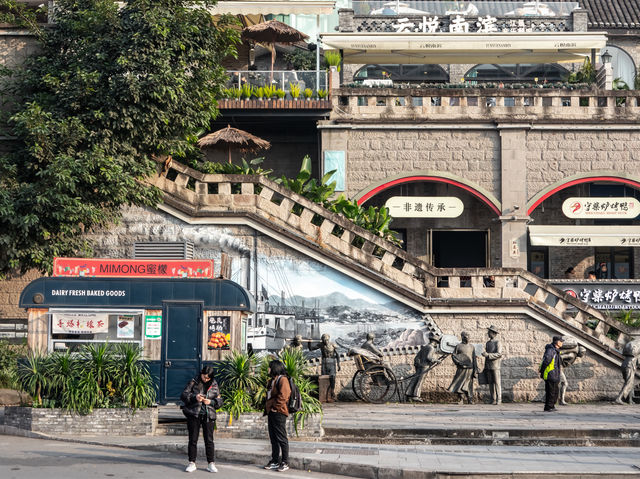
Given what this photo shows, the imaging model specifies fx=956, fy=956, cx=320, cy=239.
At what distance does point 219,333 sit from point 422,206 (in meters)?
14.2

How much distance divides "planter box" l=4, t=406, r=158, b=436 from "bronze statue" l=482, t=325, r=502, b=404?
8.84 meters

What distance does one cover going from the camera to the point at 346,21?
3369cm

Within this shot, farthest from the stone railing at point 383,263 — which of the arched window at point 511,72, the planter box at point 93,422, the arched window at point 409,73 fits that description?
the arched window at point 511,72

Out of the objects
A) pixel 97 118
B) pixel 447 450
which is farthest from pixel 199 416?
pixel 97 118

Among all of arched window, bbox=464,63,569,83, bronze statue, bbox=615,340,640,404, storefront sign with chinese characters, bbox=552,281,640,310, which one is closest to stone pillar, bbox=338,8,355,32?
arched window, bbox=464,63,569,83

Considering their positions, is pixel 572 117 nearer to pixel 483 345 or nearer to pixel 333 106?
pixel 333 106

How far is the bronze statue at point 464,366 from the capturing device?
71.5 ft

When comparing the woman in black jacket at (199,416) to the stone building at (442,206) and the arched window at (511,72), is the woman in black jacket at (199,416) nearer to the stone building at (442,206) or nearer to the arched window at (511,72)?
the stone building at (442,206)

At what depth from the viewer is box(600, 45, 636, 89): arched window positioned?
3741cm

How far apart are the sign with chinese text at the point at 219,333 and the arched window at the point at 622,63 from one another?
2527cm

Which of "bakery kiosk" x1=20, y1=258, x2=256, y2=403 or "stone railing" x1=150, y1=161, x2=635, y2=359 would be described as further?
"stone railing" x1=150, y1=161, x2=635, y2=359

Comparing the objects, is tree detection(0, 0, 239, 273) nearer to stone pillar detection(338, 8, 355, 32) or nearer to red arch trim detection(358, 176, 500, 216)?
red arch trim detection(358, 176, 500, 216)

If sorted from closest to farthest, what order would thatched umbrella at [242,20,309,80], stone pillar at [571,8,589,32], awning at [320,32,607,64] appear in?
thatched umbrella at [242,20,309,80] < awning at [320,32,607,64] < stone pillar at [571,8,589,32]

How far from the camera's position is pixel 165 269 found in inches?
692
